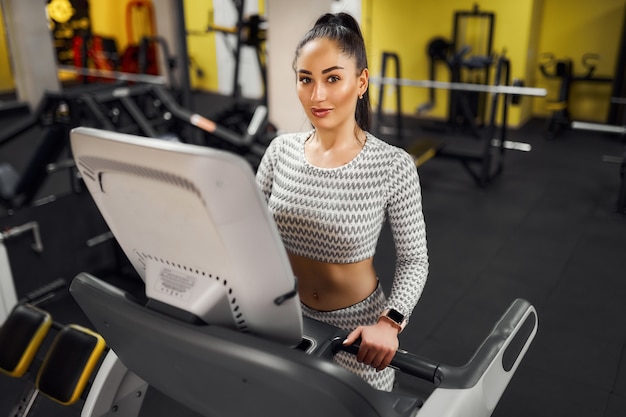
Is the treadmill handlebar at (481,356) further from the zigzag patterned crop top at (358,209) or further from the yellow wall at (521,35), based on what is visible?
the yellow wall at (521,35)

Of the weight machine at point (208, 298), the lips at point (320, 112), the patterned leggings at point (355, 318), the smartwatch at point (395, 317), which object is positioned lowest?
the patterned leggings at point (355, 318)

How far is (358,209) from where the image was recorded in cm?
103

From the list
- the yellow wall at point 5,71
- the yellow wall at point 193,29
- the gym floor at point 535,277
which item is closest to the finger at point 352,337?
the gym floor at point 535,277

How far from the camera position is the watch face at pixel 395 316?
0.93 m

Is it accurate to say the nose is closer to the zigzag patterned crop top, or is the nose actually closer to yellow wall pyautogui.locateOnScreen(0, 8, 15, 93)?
the zigzag patterned crop top

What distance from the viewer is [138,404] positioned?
1071mm

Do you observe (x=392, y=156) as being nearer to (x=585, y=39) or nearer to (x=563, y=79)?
(x=563, y=79)

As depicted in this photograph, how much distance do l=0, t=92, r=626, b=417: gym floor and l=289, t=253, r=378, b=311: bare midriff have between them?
4.02 feet

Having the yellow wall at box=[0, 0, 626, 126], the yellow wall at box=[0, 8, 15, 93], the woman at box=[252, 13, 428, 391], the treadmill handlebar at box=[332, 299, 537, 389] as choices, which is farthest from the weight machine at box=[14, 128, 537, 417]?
the yellow wall at box=[0, 8, 15, 93]

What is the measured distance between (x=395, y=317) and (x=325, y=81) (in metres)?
0.42

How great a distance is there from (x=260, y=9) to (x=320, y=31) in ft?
19.2

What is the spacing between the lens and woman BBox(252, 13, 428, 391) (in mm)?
948

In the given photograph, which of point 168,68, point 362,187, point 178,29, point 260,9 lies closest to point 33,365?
point 362,187

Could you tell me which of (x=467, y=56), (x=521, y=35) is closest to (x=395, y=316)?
(x=521, y=35)
